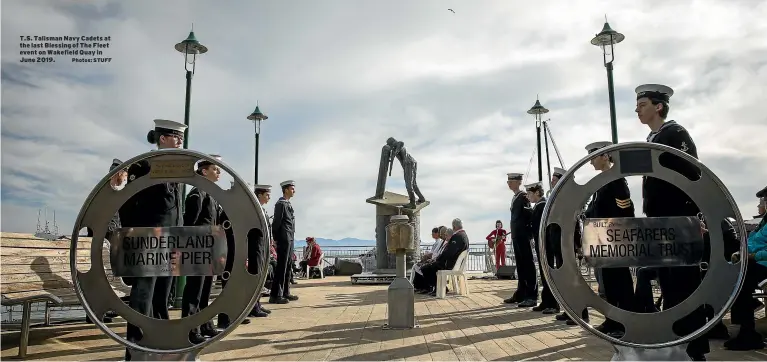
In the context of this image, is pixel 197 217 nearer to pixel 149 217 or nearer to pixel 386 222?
pixel 149 217

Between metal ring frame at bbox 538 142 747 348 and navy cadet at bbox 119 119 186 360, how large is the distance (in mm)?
2421

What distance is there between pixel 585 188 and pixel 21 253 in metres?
4.65

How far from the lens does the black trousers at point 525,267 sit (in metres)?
7.67

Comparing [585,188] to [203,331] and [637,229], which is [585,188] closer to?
[637,229]

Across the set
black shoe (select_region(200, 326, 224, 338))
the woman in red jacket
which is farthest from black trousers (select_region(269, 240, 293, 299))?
the woman in red jacket

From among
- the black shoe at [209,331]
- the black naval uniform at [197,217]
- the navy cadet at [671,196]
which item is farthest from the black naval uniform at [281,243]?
the navy cadet at [671,196]

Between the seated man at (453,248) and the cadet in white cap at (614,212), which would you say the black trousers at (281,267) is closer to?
the seated man at (453,248)

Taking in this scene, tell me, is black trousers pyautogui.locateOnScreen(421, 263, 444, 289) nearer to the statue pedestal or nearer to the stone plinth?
the statue pedestal

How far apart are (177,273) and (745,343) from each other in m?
4.17

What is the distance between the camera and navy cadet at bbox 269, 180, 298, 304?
8.59m

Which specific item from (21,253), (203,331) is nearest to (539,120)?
(203,331)

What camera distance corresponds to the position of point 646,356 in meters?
2.77

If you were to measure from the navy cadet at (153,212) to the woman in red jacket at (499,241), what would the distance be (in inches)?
575

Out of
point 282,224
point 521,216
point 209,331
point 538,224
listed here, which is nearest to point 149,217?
point 209,331
